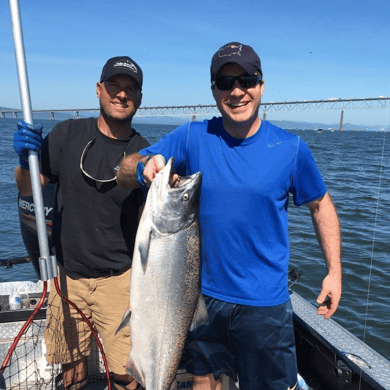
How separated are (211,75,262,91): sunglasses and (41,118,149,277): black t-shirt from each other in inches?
42.7

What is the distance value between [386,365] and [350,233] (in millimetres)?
8699

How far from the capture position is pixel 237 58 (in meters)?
2.77

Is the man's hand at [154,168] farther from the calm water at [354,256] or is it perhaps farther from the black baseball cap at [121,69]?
the calm water at [354,256]

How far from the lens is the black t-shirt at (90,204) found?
339cm

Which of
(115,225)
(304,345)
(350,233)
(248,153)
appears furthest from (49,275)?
(350,233)

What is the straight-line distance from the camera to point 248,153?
2.87 m

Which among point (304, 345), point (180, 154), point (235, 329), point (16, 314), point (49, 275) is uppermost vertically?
point (180, 154)

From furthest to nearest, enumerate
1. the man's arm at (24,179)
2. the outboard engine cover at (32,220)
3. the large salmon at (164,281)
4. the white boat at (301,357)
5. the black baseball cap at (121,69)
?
the outboard engine cover at (32,220), the white boat at (301,357), the black baseball cap at (121,69), the man's arm at (24,179), the large salmon at (164,281)

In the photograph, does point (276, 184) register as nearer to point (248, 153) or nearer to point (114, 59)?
point (248, 153)

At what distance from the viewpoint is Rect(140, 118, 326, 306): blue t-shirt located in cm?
282

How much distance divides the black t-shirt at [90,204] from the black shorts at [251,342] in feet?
3.18

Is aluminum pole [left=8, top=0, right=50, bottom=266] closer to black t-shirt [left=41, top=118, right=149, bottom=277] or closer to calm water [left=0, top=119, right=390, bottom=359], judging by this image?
black t-shirt [left=41, top=118, right=149, bottom=277]

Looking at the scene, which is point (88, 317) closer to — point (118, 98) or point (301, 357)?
point (118, 98)

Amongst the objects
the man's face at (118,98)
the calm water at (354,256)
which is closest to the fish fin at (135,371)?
the man's face at (118,98)
